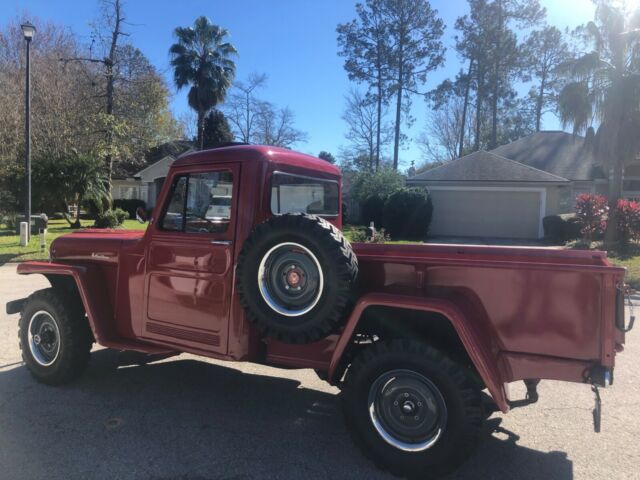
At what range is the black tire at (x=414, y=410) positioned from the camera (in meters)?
2.99

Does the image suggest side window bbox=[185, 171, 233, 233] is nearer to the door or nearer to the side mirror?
the door

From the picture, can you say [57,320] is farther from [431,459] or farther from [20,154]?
[20,154]

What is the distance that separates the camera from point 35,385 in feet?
15.2

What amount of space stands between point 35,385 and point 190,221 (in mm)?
2296

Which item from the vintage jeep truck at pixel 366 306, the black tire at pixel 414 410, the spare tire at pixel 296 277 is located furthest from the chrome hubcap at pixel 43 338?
the black tire at pixel 414 410

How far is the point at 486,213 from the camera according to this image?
961 inches

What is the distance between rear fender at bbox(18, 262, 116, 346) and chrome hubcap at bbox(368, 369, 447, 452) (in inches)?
93.9

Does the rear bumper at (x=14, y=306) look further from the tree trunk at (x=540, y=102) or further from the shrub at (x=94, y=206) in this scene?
the tree trunk at (x=540, y=102)

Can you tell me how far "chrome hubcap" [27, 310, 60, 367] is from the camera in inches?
181

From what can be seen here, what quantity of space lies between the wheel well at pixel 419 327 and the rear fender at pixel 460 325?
0.20m

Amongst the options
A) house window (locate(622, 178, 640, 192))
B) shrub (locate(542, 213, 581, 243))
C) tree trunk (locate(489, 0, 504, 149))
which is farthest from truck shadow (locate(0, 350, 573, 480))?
tree trunk (locate(489, 0, 504, 149))

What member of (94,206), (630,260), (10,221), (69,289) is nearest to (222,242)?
(69,289)

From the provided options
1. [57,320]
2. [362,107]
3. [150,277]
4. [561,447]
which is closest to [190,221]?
[150,277]

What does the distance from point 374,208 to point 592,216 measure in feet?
33.1
